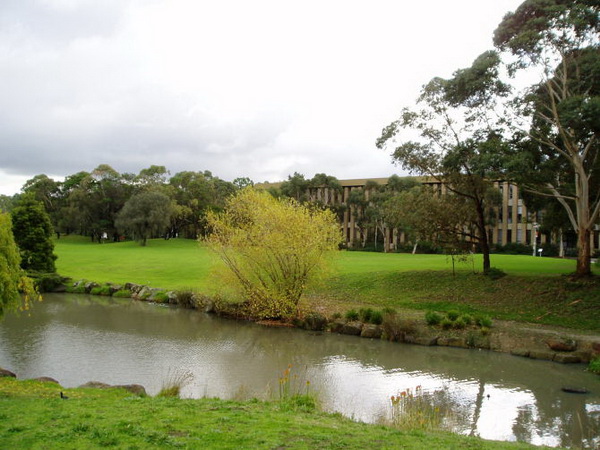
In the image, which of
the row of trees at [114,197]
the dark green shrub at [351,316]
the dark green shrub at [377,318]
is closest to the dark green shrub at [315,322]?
the dark green shrub at [351,316]

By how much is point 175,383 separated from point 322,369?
5.77m

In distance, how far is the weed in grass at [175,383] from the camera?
12.8 meters

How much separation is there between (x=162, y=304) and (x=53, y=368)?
1773 centimetres

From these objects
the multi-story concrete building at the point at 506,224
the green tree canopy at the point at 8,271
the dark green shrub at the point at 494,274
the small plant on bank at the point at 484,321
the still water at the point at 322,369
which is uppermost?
the multi-story concrete building at the point at 506,224

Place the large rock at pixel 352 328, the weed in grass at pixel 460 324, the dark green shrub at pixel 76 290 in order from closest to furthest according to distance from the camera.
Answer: the weed in grass at pixel 460 324, the large rock at pixel 352 328, the dark green shrub at pixel 76 290

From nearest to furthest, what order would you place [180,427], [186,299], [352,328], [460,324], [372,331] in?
[180,427], [460,324], [372,331], [352,328], [186,299]

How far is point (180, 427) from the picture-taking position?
874cm

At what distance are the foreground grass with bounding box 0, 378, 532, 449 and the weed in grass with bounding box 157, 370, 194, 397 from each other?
1.51 meters

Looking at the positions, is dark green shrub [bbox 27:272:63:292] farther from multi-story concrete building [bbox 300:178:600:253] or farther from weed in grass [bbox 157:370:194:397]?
multi-story concrete building [bbox 300:178:600:253]

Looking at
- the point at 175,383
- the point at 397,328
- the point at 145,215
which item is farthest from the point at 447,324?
the point at 145,215

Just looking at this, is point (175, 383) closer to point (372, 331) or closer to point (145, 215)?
point (372, 331)

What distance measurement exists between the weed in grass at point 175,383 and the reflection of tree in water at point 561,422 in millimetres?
8292

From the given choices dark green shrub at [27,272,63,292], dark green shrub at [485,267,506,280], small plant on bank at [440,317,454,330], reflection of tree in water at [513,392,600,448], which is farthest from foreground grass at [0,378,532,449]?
dark green shrub at [27,272,63,292]

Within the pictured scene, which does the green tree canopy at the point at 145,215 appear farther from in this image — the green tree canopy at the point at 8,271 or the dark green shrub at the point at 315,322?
the green tree canopy at the point at 8,271
